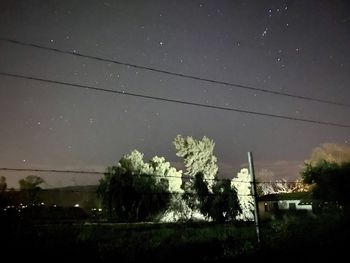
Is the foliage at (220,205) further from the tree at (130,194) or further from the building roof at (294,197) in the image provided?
the building roof at (294,197)

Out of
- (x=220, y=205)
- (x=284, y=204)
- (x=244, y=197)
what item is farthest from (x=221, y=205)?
(x=284, y=204)

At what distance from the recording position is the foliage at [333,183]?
32122 millimetres

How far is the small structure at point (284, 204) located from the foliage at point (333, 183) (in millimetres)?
17192

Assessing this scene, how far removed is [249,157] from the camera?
51.4 ft

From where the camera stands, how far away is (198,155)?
193 feet

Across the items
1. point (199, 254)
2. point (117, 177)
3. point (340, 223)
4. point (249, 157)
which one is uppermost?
point (117, 177)

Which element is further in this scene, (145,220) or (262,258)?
(145,220)

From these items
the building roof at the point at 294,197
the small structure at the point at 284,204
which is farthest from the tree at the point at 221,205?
the building roof at the point at 294,197

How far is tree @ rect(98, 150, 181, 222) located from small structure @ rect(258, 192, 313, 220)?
1772 cm

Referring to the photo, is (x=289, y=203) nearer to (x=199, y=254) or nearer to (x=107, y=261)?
(x=199, y=254)

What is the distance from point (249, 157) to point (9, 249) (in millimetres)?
9775

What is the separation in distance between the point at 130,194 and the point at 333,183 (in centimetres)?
2319

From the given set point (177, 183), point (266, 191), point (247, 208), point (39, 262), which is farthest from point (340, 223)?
point (266, 191)

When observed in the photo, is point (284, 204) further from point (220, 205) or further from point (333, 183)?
point (333, 183)
